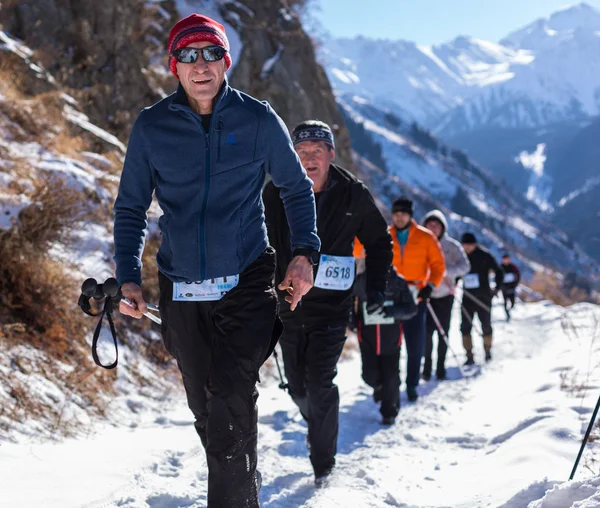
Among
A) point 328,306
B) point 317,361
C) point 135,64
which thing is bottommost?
point 317,361

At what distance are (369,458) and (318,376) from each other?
2.95 feet

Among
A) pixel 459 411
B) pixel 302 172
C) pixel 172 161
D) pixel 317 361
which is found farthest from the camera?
pixel 459 411

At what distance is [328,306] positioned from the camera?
3895mm

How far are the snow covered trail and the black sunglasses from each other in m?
2.12

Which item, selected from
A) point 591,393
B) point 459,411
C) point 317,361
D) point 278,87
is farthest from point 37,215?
point 278,87

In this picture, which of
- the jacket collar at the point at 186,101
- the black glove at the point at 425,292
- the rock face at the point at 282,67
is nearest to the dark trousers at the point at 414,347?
the black glove at the point at 425,292

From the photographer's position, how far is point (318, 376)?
375 centimetres

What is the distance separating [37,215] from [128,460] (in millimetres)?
2612

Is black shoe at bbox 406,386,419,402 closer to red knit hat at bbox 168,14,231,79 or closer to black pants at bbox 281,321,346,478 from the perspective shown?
black pants at bbox 281,321,346,478

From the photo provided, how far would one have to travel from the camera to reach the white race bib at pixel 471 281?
9.73 m

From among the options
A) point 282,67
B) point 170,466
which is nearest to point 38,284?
point 170,466

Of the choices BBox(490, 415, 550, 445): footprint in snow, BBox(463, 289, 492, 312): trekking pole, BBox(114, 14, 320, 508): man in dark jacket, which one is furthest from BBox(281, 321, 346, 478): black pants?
BBox(463, 289, 492, 312): trekking pole

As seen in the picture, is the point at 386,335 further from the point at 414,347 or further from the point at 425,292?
the point at 425,292

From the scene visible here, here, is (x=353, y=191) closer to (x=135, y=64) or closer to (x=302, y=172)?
(x=302, y=172)
